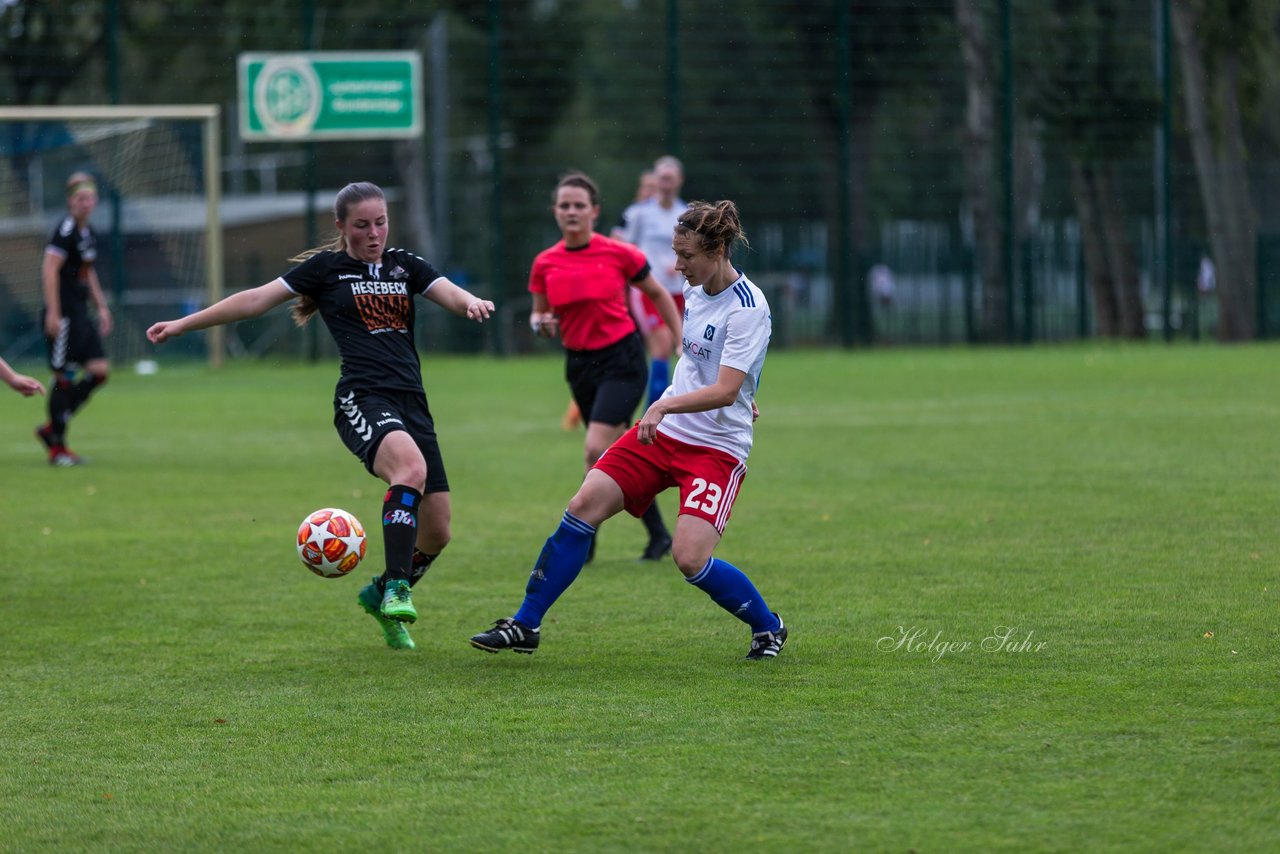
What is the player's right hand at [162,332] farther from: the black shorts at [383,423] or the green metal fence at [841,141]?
the green metal fence at [841,141]

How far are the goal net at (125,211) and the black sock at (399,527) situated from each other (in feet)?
54.2

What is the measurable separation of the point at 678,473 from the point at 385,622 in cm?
130

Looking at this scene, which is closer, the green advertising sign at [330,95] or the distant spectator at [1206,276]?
the green advertising sign at [330,95]

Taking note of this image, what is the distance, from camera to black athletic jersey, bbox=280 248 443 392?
678 centimetres

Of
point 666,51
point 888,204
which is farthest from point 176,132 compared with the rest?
point 888,204

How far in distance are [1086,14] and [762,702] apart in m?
26.3

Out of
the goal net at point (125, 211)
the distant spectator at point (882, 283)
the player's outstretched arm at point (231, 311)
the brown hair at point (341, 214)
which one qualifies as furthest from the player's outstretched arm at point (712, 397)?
the distant spectator at point (882, 283)

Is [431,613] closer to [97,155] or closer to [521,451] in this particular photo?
[521,451]

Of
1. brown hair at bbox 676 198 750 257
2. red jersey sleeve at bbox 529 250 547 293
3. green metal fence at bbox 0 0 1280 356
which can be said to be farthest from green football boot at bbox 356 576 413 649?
green metal fence at bbox 0 0 1280 356

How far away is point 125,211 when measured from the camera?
77.7 feet

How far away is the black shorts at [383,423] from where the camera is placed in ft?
21.9

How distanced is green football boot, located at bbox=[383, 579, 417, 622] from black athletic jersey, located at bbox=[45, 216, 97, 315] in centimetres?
816

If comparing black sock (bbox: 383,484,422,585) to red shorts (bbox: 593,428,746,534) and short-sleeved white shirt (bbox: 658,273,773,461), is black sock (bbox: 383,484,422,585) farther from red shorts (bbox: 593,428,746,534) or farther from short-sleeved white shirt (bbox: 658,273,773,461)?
short-sleeved white shirt (bbox: 658,273,773,461)

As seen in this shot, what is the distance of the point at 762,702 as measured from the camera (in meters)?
5.55
